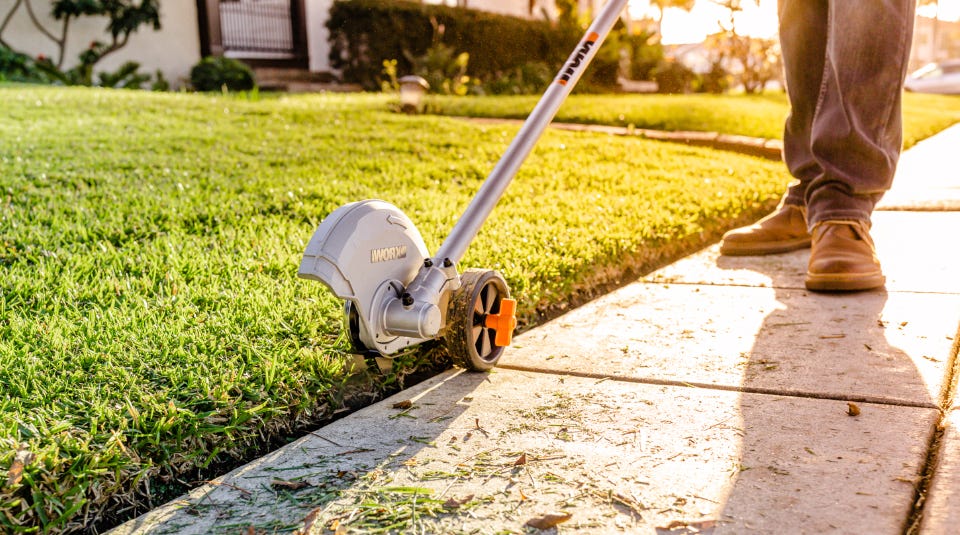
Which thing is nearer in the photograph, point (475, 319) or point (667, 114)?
point (475, 319)

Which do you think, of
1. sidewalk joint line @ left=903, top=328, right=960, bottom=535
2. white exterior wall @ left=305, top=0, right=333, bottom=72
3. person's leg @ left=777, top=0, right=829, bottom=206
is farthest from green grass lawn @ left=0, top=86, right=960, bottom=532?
white exterior wall @ left=305, top=0, right=333, bottom=72

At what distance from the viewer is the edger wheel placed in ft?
6.15

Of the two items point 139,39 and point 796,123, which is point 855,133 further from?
point 139,39

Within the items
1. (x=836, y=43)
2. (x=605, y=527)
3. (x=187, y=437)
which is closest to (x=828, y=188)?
(x=836, y=43)

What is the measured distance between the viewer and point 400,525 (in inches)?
51.5

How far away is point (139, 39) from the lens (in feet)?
40.3

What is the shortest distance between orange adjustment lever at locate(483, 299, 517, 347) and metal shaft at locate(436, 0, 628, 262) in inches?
5.6

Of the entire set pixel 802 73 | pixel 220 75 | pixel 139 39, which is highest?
pixel 139 39

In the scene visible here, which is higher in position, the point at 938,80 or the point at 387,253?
the point at 938,80

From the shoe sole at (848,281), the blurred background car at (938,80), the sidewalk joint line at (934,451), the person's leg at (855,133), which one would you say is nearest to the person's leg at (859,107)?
the person's leg at (855,133)

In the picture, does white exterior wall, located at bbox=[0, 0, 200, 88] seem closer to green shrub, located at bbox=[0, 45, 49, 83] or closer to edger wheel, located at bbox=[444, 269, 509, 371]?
green shrub, located at bbox=[0, 45, 49, 83]

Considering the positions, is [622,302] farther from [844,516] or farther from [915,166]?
[915,166]

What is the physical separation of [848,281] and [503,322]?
118cm

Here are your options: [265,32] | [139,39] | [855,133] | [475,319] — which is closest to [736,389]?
[475,319]
